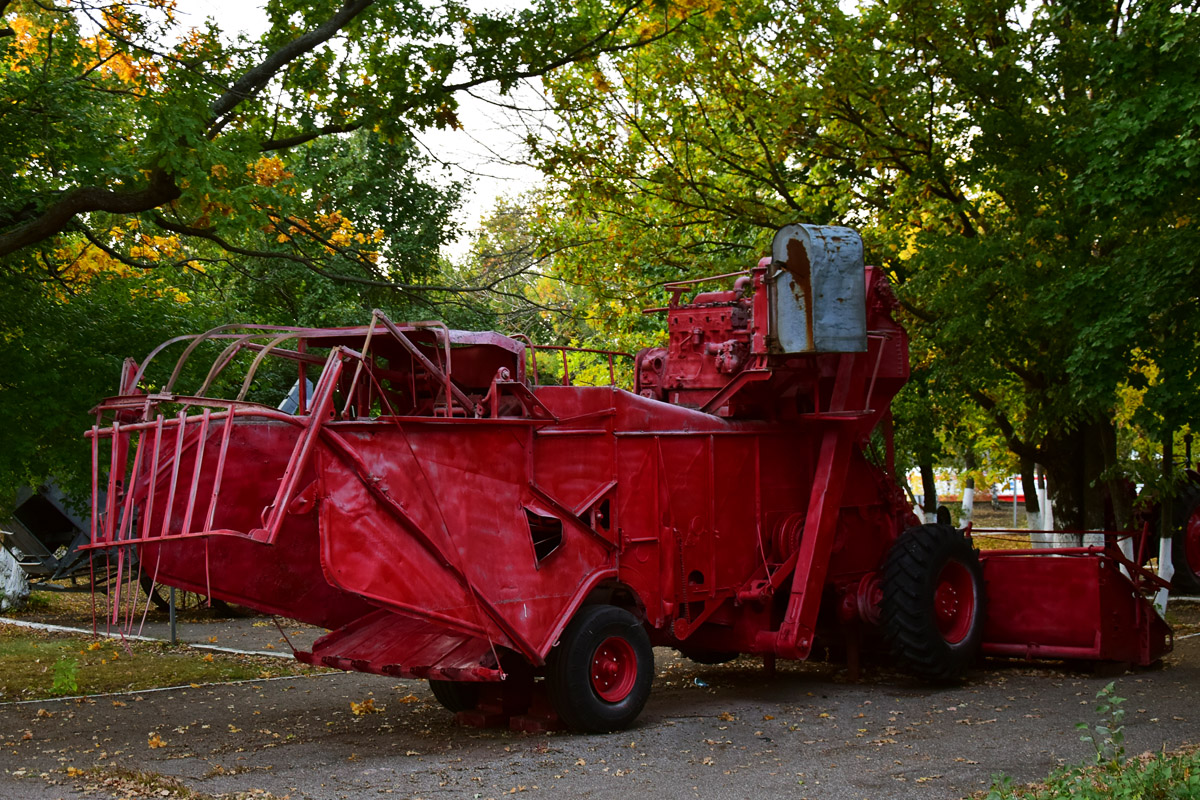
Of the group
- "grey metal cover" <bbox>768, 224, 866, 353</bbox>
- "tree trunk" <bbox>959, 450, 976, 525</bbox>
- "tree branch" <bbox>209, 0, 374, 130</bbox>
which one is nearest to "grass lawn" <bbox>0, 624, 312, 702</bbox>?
"tree branch" <bbox>209, 0, 374, 130</bbox>

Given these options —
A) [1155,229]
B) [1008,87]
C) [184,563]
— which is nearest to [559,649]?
[184,563]

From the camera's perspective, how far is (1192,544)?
20.3 metres

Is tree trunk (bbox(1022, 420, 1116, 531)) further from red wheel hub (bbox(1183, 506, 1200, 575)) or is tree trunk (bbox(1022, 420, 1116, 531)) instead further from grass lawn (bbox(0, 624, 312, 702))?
grass lawn (bbox(0, 624, 312, 702))

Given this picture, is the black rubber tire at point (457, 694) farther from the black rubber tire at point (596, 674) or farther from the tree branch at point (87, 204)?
the tree branch at point (87, 204)

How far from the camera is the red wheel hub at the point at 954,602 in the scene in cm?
1217

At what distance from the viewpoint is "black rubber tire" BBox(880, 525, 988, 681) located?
1152 cm

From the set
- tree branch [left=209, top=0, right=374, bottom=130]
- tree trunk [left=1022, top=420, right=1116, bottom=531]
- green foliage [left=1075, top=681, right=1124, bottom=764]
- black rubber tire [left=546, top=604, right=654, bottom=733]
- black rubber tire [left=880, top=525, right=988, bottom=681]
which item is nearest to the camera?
green foliage [left=1075, top=681, right=1124, bottom=764]

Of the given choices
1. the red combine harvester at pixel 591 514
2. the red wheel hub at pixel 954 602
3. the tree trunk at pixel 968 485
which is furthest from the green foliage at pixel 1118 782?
the tree trunk at pixel 968 485

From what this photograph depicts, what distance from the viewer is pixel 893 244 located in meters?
17.4

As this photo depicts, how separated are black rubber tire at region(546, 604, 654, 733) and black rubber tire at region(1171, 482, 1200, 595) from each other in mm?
13188

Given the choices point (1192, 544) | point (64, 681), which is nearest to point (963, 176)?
point (1192, 544)

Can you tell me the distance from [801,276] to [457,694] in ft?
15.4

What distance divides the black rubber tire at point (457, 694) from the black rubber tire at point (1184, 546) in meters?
13.7

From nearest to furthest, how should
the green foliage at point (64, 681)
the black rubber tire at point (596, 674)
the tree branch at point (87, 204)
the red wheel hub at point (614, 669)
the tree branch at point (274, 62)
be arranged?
the black rubber tire at point (596, 674) → the red wheel hub at point (614, 669) → the tree branch at point (87, 204) → the tree branch at point (274, 62) → the green foliage at point (64, 681)
